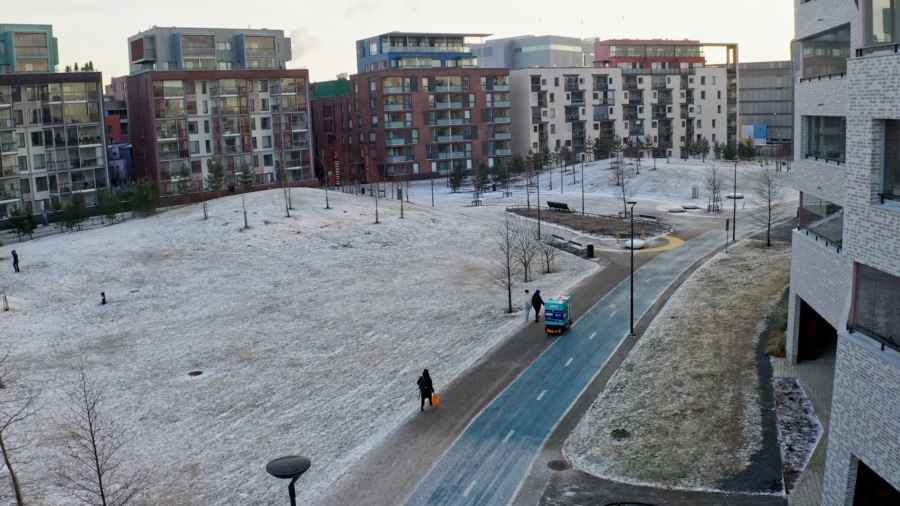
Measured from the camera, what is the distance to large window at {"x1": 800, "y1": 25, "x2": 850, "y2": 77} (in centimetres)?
2717

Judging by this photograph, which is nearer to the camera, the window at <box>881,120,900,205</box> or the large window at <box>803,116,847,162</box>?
the window at <box>881,120,900,205</box>

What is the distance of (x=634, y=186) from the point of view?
91.7 metres

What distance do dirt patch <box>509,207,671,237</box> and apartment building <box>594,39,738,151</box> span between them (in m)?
57.9

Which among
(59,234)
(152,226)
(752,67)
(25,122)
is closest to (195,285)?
(152,226)

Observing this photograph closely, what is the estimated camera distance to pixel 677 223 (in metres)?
69.4

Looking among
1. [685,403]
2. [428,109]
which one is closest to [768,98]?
[428,109]

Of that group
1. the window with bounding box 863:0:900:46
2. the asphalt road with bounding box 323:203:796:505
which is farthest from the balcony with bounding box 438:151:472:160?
the window with bounding box 863:0:900:46

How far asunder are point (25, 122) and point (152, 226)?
23769 mm

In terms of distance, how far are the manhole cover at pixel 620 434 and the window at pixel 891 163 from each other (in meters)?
11.7

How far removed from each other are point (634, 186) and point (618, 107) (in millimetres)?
40313

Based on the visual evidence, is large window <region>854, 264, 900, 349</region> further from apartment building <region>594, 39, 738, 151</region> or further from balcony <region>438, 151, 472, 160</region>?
apartment building <region>594, 39, 738, 151</region>

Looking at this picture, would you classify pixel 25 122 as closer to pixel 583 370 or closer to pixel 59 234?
pixel 59 234

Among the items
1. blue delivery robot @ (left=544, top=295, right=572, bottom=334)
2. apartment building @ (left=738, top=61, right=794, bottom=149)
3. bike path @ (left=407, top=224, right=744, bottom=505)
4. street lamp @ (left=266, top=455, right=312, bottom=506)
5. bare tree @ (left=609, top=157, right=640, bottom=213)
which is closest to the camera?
street lamp @ (left=266, top=455, right=312, bottom=506)

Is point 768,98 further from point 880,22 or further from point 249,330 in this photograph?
point 880,22
